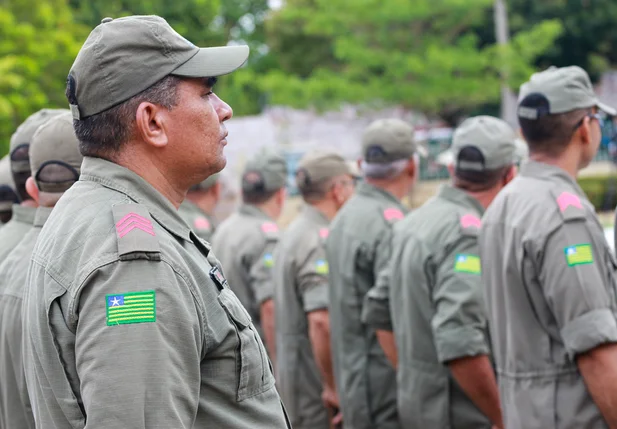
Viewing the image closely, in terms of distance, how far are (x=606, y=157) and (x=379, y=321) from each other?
17874 mm

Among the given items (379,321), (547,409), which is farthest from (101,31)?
(379,321)

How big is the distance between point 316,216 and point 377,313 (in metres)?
1.38

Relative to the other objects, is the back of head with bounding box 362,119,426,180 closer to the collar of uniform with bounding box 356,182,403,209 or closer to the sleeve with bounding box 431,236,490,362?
the collar of uniform with bounding box 356,182,403,209

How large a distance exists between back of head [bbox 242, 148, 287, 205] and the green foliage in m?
7.88

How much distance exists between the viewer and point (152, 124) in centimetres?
239

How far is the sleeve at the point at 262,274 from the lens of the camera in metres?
7.39

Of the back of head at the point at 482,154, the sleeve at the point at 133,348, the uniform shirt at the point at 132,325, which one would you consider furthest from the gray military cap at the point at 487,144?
the sleeve at the point at 133,348

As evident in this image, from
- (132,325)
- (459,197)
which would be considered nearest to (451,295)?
(459,197)

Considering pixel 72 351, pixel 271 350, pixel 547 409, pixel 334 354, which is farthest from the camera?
pixel 271 350

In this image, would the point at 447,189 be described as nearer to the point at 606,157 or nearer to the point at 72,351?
the point at 72,351

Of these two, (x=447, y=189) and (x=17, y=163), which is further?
(x=447, y=189)

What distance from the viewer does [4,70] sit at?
14.9m

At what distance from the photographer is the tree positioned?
25.6 m

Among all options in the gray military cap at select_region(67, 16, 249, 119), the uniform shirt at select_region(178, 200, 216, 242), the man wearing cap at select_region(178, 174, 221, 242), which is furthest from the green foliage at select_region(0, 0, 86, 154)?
the gray military cap at select_region(67, 16, 249, 119)
